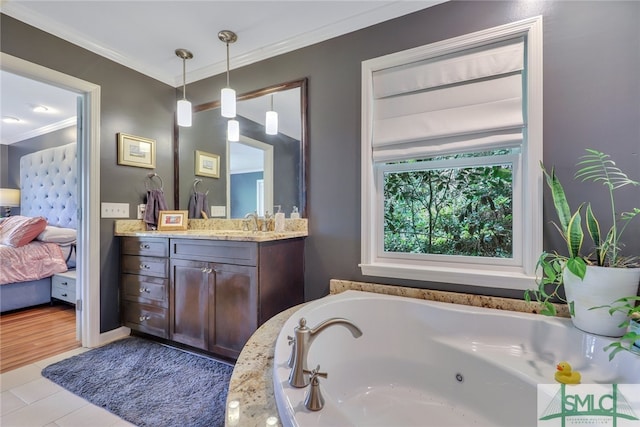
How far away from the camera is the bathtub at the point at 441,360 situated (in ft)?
3.96

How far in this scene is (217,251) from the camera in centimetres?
190

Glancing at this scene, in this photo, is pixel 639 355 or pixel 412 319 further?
pixel 412 319

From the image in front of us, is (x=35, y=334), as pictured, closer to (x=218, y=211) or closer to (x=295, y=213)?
(x=218, y=211)

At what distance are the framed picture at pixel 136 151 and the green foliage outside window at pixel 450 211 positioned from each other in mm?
2112

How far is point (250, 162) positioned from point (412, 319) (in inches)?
68.2

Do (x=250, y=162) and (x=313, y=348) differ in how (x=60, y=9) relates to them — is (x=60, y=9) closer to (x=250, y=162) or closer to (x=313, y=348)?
(x=250, y=162)

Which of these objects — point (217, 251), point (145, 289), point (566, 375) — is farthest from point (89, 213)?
point (566, 375)

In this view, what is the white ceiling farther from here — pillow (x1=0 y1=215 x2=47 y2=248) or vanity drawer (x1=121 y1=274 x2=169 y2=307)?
pillow (x1=0 y1=215 x2=47 y2=248)

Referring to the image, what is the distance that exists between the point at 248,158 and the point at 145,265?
118 centimetres

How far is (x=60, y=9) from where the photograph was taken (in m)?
1.87

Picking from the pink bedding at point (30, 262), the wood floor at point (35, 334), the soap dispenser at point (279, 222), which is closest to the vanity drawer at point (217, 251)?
the soap dispenser at point (279, 222)

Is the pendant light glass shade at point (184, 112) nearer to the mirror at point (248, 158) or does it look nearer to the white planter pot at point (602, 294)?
the mirror at point (248, 158)

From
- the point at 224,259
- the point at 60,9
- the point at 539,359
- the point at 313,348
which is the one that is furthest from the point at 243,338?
the point at 60,9

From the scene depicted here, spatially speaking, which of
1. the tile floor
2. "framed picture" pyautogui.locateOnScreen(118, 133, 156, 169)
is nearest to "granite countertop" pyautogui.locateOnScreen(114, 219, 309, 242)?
"framed picture" pyautogui.locateOnScreen(118, 133, 156, 169)
